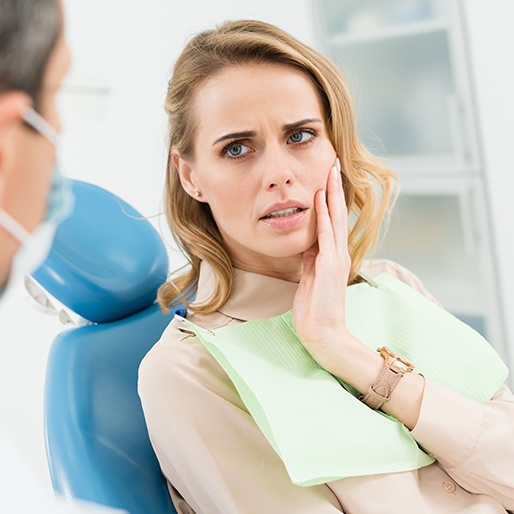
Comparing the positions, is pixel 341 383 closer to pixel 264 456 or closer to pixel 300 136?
pixel 264 456

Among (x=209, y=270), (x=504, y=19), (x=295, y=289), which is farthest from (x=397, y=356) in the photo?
(x=504, y=19)

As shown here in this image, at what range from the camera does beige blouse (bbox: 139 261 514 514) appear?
3.84 feet

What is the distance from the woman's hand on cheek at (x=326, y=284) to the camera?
1259mm

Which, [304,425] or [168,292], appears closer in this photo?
[304,425]

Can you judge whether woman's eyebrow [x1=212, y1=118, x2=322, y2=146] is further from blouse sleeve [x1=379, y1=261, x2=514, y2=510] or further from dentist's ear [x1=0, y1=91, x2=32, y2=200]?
dentist's ear [x1=0, y1=91, x2=32, y2=200]

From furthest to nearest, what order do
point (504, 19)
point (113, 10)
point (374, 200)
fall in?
point (113, 10) < point (504, 19) < point (374, 200)

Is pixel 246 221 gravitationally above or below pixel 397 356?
above

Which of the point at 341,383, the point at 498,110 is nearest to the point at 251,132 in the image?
the point at 341,383

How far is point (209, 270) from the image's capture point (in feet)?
4.73

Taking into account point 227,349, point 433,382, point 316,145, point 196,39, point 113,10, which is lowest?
point 433,382

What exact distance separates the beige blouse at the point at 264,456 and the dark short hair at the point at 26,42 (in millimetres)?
709

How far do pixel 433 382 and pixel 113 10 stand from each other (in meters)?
2.08

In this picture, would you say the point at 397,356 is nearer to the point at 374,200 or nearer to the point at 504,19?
the point at 374,200

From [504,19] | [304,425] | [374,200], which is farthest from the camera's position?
[504,19]
